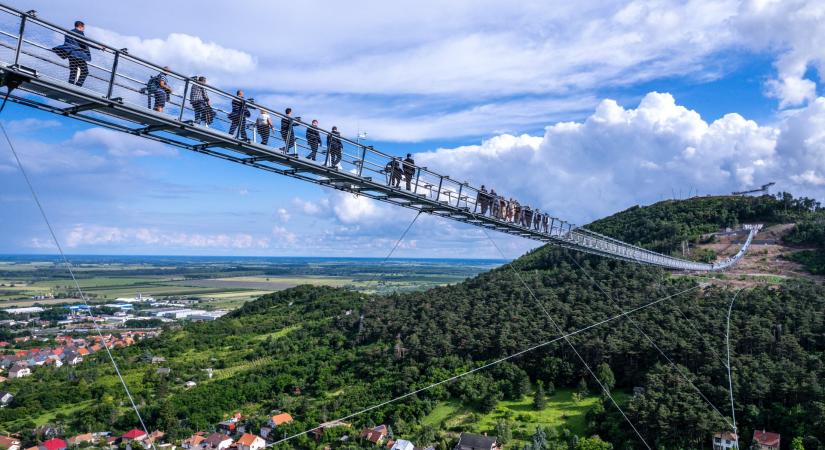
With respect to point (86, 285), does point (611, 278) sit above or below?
above

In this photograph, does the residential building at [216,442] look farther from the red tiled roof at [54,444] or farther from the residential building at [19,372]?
the residential building at [19,372]

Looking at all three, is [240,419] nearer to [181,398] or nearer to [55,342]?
[181,398]

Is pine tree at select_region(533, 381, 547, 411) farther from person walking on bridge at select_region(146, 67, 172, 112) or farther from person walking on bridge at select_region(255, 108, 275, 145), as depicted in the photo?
person walking on bridge at select_region(146, 67, 172, 112)

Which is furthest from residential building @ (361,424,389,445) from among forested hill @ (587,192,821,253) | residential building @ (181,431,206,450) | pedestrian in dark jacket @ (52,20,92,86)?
forested hill @ (587,192,821,253)

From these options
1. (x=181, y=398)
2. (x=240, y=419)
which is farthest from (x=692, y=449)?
(x=181, y=398)

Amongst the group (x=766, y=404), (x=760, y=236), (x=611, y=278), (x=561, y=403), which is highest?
(x=760, y=236)

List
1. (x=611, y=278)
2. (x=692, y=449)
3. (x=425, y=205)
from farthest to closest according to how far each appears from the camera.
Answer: (x=611, y=278)
(x=692, y=449)
(x=425, y=205)

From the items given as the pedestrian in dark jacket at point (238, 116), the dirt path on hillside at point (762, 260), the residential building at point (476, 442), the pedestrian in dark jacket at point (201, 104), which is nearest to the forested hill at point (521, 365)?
the residential building at point (476, 442)
